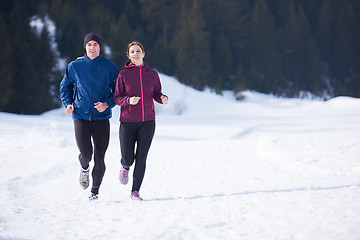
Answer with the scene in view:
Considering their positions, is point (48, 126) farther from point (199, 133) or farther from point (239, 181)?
point (239, 181)

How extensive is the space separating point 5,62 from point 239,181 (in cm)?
1909

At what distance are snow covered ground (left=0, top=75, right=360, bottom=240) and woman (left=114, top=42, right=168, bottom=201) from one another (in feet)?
2.15

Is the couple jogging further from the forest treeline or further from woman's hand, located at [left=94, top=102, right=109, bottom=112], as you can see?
the forest treeline

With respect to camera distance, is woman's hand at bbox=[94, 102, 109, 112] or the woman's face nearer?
woman's hand at bbox=[94, 102, 109, 112]

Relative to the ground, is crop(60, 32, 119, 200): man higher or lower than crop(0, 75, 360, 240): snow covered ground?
higher

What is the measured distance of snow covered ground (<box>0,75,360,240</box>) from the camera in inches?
117

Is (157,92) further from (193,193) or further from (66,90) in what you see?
(193,193)

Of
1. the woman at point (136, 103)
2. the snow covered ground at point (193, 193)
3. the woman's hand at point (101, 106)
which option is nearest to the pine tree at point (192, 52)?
the snow covered ground at point (193, 193)

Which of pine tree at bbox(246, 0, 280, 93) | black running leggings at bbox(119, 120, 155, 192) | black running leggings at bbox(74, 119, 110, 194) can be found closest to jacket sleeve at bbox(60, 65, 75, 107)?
black running leggings at bbox(74, 119, 110, 194)

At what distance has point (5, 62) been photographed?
2028cm

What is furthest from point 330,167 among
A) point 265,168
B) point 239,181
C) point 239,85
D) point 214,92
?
point 239,85

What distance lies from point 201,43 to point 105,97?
118 feet

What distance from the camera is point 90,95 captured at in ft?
12.5

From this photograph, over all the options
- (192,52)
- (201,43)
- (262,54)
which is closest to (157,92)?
(192,52)
